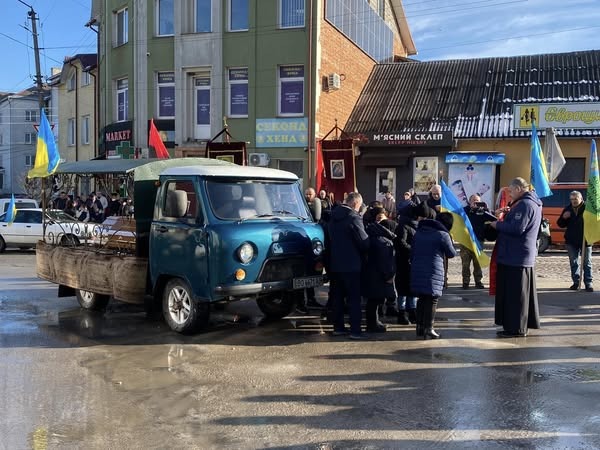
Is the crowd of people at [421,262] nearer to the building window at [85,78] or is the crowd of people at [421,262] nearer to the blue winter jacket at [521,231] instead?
the blue winter jacket at [521,231]

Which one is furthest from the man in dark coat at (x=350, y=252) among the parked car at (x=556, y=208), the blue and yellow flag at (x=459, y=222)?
the parked car at (x=556, y=208)

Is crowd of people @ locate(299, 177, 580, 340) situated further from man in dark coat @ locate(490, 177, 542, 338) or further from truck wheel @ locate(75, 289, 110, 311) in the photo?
truck wheel @ locate(75, 289, 110, 311)

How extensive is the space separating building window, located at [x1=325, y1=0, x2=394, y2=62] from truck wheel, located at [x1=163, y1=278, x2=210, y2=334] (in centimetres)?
1629

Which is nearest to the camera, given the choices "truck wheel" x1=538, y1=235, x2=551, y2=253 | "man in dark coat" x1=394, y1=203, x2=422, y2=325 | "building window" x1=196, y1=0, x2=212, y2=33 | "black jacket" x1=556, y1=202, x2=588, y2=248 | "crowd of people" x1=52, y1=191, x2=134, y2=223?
"man in dark coat" x1=394, y1=203, x2=422, y2=325

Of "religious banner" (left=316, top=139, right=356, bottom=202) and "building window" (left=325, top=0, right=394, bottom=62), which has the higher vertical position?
"building window" (left=325, top=0, right=394, bottom=62)

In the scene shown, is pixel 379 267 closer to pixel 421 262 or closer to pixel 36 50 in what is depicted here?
pixel 421 262

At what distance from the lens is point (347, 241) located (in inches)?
293

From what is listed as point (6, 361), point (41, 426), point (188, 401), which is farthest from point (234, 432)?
point (6, 361)

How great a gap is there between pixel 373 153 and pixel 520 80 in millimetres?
7040

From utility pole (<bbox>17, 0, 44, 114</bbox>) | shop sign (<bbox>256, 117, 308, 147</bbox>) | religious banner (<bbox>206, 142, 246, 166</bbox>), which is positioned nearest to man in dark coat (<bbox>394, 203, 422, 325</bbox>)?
religious banner (<bbox>206, 142, 246, 166</bbox>)

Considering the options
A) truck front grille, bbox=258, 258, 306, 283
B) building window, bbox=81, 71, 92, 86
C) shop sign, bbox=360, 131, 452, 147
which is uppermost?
building window, bbox=81, 71, 92, 86

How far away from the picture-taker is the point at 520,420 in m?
4.82

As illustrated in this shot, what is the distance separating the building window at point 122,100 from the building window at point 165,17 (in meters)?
2.78

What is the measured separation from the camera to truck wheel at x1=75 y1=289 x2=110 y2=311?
31.3 feet
